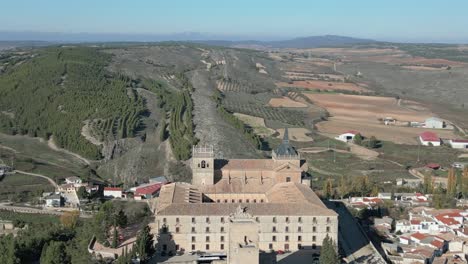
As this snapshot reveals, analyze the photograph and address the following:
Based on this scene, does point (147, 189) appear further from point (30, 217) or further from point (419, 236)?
point (419, 236)

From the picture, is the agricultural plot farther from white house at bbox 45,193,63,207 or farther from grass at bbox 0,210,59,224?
grass at bbox 0,210,59,224

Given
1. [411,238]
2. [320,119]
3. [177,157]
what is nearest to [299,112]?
[320,119]

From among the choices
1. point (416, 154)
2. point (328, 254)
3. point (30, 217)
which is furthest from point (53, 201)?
point (416, 154)

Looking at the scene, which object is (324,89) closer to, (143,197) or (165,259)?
(143,197)

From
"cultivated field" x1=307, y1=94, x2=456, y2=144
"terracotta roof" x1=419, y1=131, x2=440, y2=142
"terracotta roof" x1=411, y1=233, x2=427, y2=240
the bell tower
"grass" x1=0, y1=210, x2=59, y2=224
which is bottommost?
"cultivated field" x1=307, y1=94, x2=456, y2=144

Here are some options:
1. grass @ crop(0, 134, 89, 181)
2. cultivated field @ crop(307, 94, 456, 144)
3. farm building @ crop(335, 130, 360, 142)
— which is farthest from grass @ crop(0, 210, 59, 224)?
cultivated field @ crop(307, 94, 456, 144)

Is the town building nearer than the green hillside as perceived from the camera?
Yes
